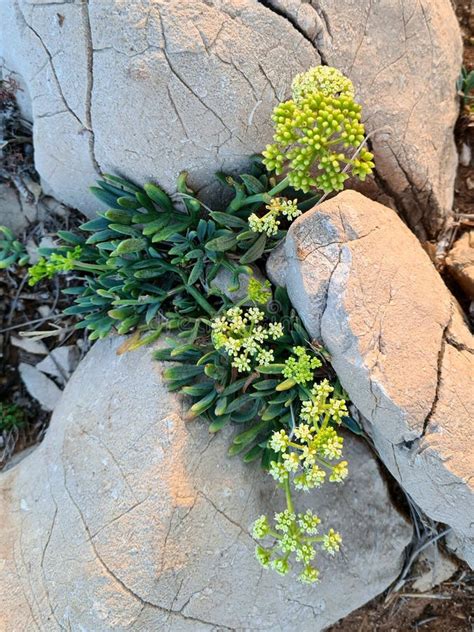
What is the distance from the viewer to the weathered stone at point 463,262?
335 centimetres

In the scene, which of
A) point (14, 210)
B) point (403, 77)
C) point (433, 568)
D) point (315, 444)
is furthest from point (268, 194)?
point (433, 568)

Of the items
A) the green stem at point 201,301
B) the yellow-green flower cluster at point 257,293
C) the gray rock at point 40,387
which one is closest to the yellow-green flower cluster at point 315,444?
the yellow-green flower cluster at point 257,293

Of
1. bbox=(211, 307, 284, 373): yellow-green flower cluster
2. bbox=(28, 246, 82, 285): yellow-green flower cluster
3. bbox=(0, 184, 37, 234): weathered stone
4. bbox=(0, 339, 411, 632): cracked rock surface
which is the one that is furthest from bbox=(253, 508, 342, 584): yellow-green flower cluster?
bbox=(0, 184, 37, 234): weathered stone

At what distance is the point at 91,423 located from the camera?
10.7 ft

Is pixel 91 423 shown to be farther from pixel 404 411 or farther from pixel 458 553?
pixel 458 553

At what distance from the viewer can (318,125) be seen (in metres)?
2.59

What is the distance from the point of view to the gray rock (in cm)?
418

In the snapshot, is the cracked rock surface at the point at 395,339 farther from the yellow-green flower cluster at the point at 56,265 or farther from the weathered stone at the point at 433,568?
the yellow-green flower cluster at the point at 56,265

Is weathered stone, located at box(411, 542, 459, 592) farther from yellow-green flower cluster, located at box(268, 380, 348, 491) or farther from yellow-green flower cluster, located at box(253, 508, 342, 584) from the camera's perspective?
yellow-green flower cluster, located at box(268, 380, 348, 491)

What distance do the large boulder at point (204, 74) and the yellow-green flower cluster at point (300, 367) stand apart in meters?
1.06

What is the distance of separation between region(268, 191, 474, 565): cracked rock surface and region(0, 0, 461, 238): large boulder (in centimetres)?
62

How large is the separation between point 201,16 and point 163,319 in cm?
153

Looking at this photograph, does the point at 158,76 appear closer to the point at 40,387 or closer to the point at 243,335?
the point at 243,335

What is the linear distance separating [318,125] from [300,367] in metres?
1.09
